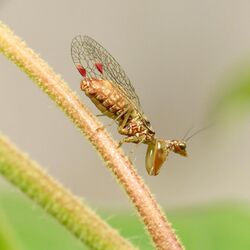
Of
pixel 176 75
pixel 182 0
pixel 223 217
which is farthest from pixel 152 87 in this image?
pixel 223 217

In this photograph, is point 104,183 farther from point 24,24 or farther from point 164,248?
point 164,248

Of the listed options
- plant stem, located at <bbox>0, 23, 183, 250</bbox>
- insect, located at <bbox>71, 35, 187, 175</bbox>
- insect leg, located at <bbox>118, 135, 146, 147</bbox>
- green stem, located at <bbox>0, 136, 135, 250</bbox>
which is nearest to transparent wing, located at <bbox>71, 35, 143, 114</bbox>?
insect, located at <bbox>71, 35, 187, 175</bbox>

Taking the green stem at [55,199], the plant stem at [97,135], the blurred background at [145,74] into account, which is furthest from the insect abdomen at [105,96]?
the blurred background at [145,74]

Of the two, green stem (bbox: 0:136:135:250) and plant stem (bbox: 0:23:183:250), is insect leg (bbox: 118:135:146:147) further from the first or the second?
green stem (bbox: 0:136:135:250)

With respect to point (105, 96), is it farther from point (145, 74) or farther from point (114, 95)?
point (145, 74)

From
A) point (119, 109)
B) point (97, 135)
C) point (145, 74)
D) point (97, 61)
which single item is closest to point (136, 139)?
point (119, 109)

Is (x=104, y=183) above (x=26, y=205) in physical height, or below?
above

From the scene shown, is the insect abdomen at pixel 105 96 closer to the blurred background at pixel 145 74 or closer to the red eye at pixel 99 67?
the red eye at pixel 99 67
